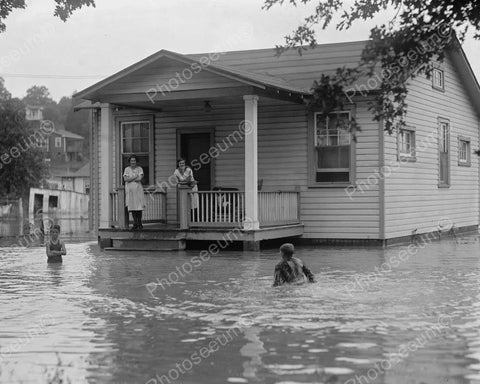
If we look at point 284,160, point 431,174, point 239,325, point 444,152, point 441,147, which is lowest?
point 239,325

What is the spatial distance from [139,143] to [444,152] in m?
9.42

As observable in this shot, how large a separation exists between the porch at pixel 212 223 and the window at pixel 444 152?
6.31m

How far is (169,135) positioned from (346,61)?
202 inches

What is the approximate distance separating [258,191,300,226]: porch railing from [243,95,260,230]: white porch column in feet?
1.60

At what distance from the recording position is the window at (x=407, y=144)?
22111 mm

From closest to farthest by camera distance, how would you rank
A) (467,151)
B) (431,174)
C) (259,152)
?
(259,152) < (431,174) < (467,151)

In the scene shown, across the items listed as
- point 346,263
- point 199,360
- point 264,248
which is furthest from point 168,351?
point 264,248

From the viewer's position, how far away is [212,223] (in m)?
19.6

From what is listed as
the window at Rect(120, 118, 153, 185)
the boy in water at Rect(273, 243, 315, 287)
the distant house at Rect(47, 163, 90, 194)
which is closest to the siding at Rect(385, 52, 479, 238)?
the window at Rect(120, 118, 153, 185)

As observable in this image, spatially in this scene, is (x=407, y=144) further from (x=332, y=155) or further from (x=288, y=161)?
(x=288, y=161)

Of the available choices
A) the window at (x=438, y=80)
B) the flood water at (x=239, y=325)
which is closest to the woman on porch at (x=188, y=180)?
the flood water at (x=239, y=325)

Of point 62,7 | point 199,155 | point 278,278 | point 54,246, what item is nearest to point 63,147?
point 199,155

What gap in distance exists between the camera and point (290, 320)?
9.75 meters

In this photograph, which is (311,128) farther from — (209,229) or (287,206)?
(209,229)
